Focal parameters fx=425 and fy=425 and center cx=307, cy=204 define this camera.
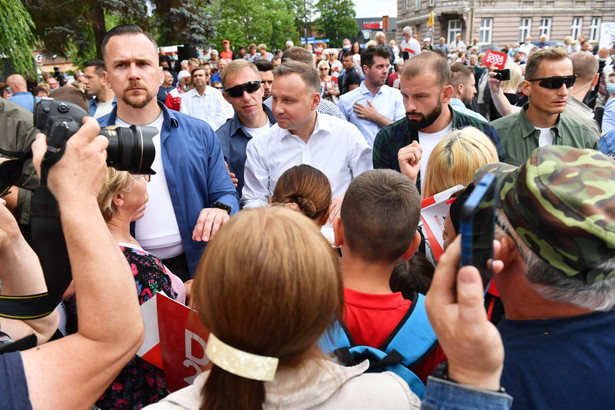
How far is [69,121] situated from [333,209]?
5.47ft

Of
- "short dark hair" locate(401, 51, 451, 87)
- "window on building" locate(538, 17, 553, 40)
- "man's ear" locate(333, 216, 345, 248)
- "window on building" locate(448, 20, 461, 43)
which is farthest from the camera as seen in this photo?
"window on building" locate(448, 20, 461, 43)

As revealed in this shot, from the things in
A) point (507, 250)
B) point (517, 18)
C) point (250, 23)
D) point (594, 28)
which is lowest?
point (594, 28)

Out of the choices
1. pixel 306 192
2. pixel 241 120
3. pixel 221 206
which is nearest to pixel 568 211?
pixel 306 192

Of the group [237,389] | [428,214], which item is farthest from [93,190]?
[428,214]

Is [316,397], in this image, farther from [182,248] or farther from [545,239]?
[182,248]

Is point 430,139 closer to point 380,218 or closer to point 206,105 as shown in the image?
point 380,218

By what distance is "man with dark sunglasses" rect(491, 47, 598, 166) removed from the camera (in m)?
3.33

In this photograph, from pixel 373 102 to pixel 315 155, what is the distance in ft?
7.52

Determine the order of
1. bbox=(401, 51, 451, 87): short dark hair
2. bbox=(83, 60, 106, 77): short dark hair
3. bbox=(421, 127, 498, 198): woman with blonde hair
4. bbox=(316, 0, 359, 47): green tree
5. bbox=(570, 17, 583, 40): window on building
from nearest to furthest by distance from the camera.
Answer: bbox=(421, 127, 498, 198): woman with blonde hair < bbox=(401, 51, 451, 87): short dark hair < bbox=(83, 60, 106, 77): short dark hair < bbox=(570, 17, 583, 40): window on building < bbox=(316, 0, 359, 47): green tree

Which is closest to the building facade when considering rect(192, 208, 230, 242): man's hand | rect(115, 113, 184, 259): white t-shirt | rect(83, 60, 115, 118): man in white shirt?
rect(83, 60, 115, 118): man in white shirt

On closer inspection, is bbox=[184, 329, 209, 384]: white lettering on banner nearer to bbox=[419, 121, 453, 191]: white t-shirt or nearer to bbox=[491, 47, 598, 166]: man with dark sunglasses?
bbox=[419, 121, 453, 191]: white t-shirt

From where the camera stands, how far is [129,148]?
1458 mm

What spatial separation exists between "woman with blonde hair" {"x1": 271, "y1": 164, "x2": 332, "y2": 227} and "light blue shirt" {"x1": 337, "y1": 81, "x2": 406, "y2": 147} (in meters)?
2.84

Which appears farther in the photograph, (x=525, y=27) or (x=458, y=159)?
(x=525, y=27)
